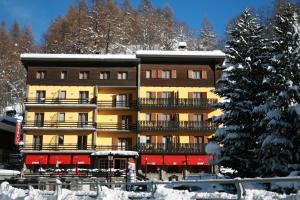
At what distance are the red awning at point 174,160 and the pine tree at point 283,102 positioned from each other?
82.4 ft

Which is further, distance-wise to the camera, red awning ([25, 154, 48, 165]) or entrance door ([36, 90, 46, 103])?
entrance door ([36, 90, 46, 103])

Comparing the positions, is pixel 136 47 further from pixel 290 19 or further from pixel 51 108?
pixel 290 19

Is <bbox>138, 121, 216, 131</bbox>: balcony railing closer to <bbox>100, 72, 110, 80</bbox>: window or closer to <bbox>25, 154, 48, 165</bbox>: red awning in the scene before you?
<bbox>100, 72, 110, 80</bbox>: window

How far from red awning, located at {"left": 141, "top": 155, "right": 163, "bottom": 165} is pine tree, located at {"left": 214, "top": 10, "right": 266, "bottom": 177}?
21349mm

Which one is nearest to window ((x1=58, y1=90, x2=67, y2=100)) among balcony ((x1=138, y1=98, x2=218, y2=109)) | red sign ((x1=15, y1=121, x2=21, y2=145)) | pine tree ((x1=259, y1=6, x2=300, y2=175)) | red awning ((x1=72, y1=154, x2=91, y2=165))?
red sign ((x1=15, y1=121, x2=21, y2=145))

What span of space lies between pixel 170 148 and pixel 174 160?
1.53 m

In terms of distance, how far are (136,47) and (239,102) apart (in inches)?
2750

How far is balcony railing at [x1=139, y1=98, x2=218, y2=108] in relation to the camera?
4938 cm

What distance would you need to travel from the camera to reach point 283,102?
69.4ft

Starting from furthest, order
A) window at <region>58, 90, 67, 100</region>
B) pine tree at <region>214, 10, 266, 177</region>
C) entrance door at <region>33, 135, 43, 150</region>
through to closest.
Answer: window at <region>58, 90, 67, 100</region> → entrance door at <region>33, 135, 43, 150</region> → pine tree at <region>214, 10, 266, 177</region>

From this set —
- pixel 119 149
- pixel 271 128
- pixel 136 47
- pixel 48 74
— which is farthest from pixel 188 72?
pixel 136 47

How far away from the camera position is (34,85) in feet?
165

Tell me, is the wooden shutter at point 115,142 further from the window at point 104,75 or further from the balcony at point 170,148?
the window at point 104,75

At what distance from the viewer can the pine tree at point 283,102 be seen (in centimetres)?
2081
